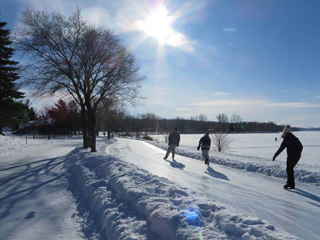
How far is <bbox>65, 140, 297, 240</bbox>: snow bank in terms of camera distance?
338cm

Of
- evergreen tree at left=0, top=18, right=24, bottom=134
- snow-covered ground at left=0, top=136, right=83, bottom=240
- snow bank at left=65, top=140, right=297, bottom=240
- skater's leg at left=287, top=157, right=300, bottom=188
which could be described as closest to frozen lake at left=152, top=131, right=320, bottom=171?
skater's leg at left=287, top=157, right=300, bottom=188

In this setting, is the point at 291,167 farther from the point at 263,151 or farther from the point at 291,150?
the point at 263,151

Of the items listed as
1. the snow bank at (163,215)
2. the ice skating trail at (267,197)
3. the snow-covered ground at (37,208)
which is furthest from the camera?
the ice skating trail at (267,197)

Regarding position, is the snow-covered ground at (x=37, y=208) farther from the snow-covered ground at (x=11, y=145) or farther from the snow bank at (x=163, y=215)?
the snow-covered ground at (x=11, y=145)

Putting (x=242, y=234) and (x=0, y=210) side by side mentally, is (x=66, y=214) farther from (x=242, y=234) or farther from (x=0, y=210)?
(x=242, y=234)

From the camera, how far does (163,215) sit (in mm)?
3861

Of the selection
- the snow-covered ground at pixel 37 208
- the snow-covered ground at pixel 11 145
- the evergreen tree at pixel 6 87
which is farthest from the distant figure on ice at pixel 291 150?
the evergreen tree at pixel 6 87

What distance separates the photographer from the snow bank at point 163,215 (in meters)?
3.38

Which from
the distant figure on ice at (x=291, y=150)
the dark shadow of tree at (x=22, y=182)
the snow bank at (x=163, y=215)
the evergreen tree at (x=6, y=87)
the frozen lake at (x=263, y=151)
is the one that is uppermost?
the evergreen tree at (x=6, y=87)

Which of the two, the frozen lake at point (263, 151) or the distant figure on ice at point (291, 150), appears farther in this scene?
the frozen lake at point (263, 151)

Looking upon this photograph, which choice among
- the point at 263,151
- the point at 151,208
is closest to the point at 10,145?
the point at 151,208

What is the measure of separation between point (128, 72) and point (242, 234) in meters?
14.9

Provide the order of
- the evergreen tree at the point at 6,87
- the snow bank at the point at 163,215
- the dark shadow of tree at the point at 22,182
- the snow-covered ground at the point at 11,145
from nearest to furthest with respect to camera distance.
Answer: the snow bank at the point at 163,215, the dark shadow of tree at the point at 22,182, the snow-covered ground at the point at 11,145, the evergreen tree at the point at 6,87

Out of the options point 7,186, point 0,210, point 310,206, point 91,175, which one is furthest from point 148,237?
point 7,186
